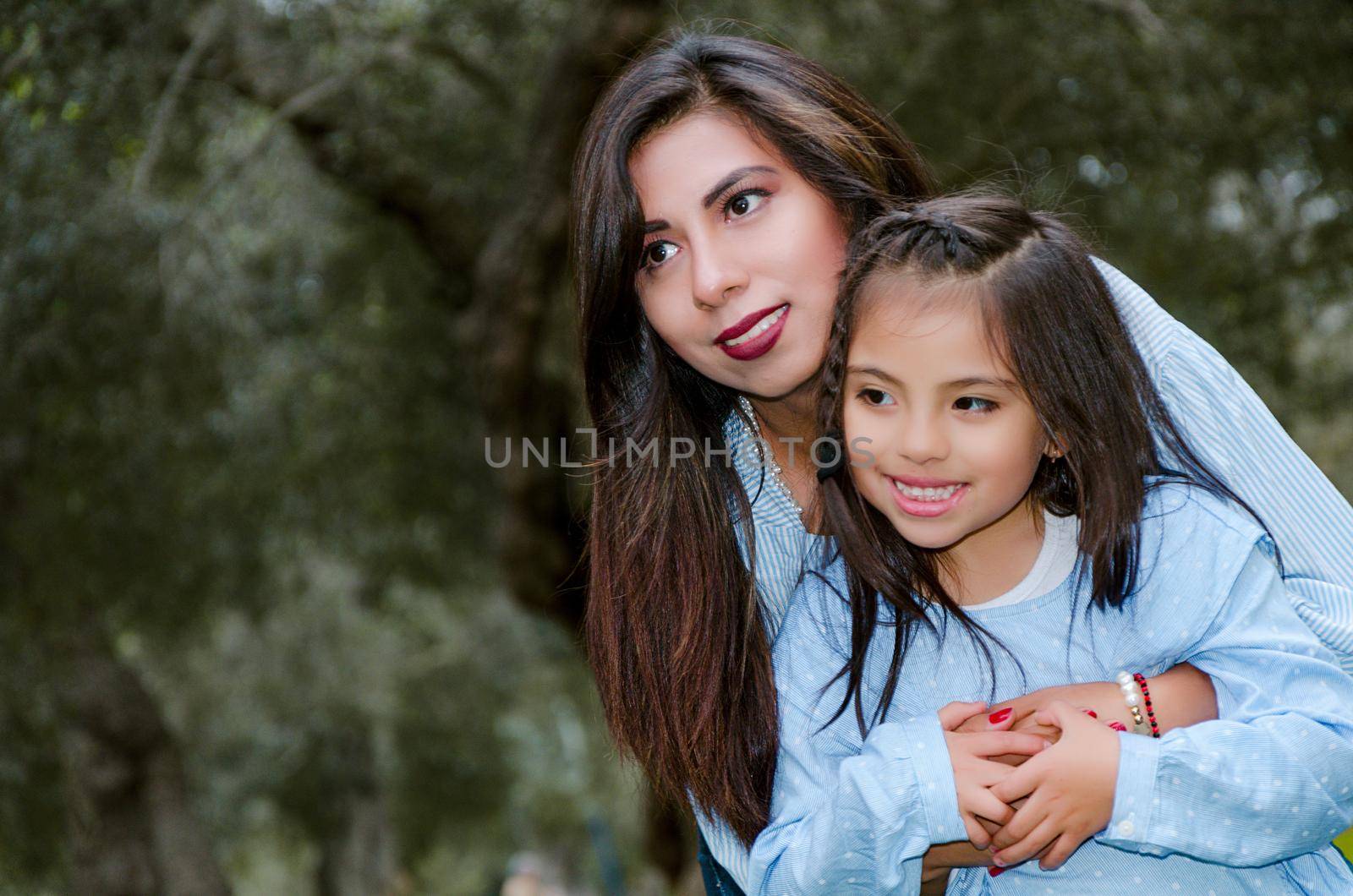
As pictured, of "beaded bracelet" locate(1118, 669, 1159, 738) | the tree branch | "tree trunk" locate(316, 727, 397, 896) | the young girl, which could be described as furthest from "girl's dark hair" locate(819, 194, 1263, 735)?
"tree trunk" locate(316, 727, 397, 896)

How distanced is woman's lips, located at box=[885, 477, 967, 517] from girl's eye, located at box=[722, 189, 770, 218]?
0.60 m

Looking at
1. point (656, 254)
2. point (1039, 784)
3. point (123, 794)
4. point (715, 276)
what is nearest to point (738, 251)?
point (715, 276)

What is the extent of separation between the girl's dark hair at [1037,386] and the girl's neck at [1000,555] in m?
0.03

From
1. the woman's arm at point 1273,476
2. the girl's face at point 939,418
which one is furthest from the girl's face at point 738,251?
the woman's arm at point 1273,476

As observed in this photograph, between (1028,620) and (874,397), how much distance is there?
414 millimetres

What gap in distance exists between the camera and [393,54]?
7094mm

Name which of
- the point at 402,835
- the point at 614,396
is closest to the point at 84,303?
the point at 614,396

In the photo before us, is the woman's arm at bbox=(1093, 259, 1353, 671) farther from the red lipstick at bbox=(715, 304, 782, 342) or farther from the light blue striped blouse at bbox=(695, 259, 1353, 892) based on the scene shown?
the red lipstick at bbox=(715, 304, 782, 342)

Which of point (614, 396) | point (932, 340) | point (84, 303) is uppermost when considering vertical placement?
point (932, 340)

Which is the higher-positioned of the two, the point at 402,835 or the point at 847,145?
the point at 847,145

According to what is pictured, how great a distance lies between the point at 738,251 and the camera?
7.68ft

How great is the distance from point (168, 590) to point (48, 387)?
2.12 metres

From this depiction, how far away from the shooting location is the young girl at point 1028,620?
1828mm

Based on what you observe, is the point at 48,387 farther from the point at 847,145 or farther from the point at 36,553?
the point at 847,145
